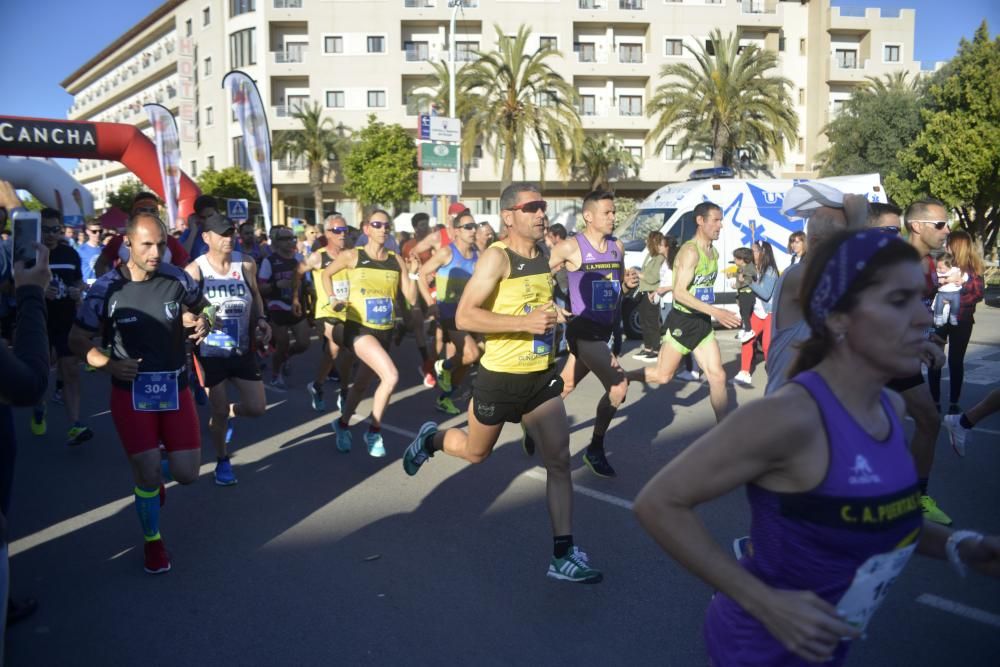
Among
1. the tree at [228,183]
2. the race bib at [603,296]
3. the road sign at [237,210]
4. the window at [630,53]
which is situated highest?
the window at [630,53]

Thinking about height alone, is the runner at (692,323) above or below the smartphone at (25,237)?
below

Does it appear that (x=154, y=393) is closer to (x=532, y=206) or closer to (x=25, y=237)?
(x=25, y=237)

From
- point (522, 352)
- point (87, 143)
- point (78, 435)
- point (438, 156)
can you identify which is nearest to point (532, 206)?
point (522, 352)

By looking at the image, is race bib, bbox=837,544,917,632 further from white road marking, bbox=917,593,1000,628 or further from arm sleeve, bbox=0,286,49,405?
white road marking, bbox=917,593,1000,628

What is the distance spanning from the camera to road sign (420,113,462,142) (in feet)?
62.1

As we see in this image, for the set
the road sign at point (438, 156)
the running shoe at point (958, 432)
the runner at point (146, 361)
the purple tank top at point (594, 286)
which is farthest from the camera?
the road sign at point (438, 156)

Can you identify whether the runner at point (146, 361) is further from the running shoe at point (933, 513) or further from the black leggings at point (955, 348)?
the black leggings at point (955, 348)

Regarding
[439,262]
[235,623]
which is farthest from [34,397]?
[439,262]

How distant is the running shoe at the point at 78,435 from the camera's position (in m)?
7.73

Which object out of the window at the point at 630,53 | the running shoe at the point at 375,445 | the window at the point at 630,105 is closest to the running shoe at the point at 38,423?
the running shoe at the point at 375,445

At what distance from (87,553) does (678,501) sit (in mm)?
4520

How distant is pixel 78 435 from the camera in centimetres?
773

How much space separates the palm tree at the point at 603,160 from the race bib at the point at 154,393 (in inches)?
1628

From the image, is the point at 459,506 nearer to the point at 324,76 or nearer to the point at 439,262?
the point at 439,262
